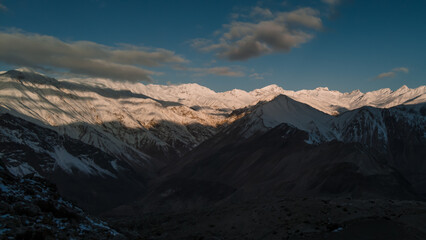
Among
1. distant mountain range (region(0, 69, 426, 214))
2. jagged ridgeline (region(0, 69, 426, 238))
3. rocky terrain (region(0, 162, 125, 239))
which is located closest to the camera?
rocky terrain (region(0, 162, 125, 239))

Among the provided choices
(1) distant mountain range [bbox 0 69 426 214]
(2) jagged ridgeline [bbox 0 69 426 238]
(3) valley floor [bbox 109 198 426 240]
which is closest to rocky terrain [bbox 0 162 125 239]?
(3) valley floor [bbox 109 198 426 240]

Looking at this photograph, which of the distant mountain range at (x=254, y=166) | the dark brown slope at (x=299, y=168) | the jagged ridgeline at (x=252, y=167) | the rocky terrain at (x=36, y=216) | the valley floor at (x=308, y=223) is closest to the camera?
the rocky terrain at (x=36, y=216)

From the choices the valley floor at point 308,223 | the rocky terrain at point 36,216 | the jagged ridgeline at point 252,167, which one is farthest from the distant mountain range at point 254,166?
the rocky terrain at point 36,216

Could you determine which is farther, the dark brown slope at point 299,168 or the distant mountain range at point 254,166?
→ the distant mountain range at point 254,166

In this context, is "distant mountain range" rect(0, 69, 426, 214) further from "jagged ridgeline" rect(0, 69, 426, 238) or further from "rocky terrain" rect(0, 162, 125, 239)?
"rocky terrain" rect(0, 162, 125, 239)

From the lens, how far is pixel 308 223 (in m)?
39.2

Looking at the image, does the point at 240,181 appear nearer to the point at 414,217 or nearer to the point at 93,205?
the point at 93,205

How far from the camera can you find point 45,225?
23.5m

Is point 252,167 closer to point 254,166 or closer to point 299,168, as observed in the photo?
point 254,166

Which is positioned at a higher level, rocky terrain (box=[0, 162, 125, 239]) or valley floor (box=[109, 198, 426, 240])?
rocky terrain (box=[0, 162, 125, 239])

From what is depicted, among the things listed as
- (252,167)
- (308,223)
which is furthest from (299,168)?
(308,223)

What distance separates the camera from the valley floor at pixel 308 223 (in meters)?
34.7

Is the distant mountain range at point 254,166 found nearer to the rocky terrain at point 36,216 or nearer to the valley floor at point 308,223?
the valley floor at point 308,223

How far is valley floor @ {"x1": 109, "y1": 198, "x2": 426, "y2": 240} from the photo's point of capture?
34.7 metres
